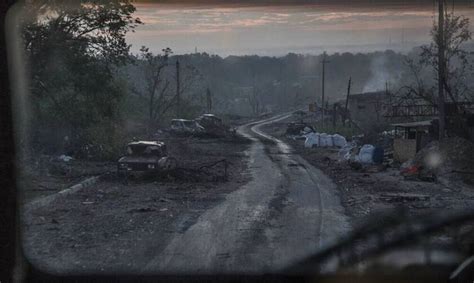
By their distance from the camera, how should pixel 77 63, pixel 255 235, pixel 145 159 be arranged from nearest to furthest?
pixel 255 235 → pixel 77 63 → pixel 145 159

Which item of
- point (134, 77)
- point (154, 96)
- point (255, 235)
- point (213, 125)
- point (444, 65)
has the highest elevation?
point (444, 65)

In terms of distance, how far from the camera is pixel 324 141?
25.9 m

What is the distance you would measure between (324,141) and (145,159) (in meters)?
12.3

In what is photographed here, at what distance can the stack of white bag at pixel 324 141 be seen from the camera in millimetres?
25327

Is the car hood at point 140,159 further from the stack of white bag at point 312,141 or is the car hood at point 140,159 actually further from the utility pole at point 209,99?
the stack of white bag at point 312,141

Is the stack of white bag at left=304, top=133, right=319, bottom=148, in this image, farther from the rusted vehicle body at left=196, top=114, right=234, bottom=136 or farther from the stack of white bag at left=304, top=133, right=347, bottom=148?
the rusted vehicle body at left=196, top=114, right=234, bottom=136

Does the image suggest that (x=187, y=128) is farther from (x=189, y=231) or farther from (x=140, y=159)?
(x=189, y=231)

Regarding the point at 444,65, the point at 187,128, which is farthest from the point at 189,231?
the point at 187,128

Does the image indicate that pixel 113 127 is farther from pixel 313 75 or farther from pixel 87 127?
pixel 313 75

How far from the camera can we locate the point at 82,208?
8.91 m

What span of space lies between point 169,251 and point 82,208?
15.3 feet

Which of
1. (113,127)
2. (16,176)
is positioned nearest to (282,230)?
(16,176)

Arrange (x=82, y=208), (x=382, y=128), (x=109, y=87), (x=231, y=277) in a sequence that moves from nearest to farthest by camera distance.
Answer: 1. (x=231, y=277)
2. (x=82, y=208)
3. (x=109, y=87)
4. (x=382, y=128)

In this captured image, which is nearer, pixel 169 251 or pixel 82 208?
pixel 169 251
